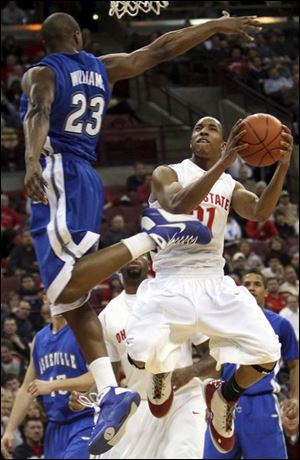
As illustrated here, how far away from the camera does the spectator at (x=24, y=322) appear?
15.7 metres

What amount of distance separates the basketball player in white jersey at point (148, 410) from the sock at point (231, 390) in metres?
1.14

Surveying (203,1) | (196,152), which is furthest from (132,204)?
(196,152)

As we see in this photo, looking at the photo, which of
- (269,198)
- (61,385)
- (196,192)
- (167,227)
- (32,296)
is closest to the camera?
(167,227)

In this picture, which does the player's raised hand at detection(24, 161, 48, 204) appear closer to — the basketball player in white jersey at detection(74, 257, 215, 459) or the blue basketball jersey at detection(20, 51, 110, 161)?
the blue basketball jersey at detection(20, 51, 110, 161)

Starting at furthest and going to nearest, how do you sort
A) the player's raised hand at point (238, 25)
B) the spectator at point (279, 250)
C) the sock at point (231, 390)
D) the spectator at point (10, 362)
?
the spectator at point (279, 250)
the spectator at point (10, 362)
the sock at point (231, 390)
the player's raised hand at point (238, 25)

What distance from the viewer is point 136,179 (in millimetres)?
18844

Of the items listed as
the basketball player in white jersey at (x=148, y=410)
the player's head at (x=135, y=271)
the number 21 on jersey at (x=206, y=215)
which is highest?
the number 21 on jersey at (x=206, y=215)

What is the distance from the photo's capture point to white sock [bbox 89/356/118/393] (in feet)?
26.0

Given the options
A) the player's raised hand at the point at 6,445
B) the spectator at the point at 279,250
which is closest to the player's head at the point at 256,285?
the player's raised hand at the point at 6,445

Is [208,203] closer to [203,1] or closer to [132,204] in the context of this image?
[132,204]

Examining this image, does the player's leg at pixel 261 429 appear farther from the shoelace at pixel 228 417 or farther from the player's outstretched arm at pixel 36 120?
the player's outstretched arm at pixel 36 120

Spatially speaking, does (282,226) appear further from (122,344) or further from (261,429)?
(122,344)

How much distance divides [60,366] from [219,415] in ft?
7.63

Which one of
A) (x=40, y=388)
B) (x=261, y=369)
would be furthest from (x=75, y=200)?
(x=40, y=388)
